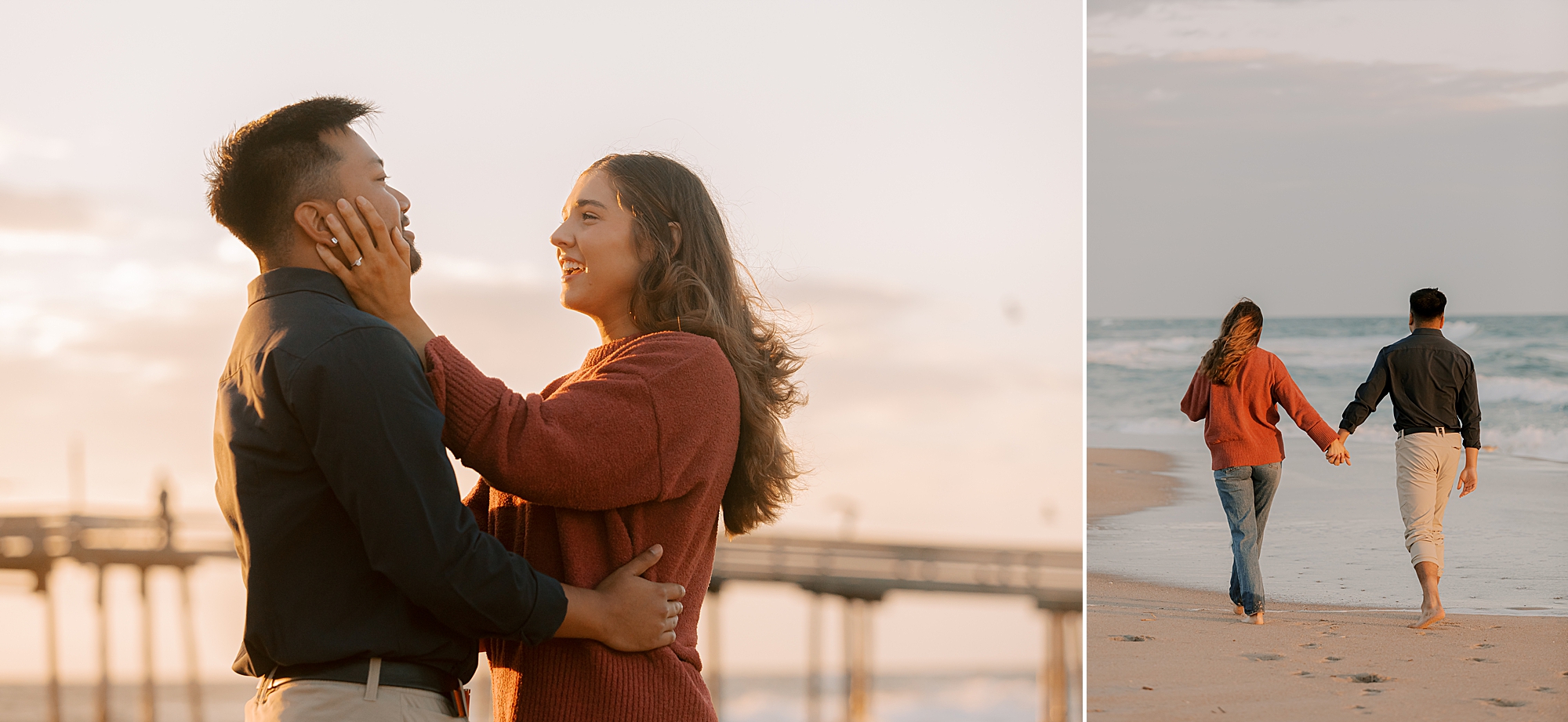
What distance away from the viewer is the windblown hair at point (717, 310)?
71.5 inches

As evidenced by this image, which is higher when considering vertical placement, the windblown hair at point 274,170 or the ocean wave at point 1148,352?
the windblown hair at point 274,170

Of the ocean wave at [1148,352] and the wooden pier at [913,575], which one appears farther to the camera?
the ocean wave at [1148,352]

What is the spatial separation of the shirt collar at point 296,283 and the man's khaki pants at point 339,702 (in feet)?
1.54

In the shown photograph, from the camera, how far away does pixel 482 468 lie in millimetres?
1527

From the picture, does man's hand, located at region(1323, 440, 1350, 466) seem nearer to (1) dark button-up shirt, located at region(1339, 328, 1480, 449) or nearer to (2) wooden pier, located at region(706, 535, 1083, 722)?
(1) dark button-up shirt, located at region(1339, 328, 1480, 449)

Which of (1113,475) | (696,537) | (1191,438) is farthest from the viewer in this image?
(1191,438)

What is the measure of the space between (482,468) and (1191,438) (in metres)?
16.1

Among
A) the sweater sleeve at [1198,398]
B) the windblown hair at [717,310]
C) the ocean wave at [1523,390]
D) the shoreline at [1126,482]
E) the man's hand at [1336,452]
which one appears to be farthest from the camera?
the ocean wave at [1523,390]

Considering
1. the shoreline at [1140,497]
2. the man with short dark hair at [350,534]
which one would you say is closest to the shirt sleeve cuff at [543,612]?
the man with short dark hair at [350,534]

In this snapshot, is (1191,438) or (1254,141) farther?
(1254,141)

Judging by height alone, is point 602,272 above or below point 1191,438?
above

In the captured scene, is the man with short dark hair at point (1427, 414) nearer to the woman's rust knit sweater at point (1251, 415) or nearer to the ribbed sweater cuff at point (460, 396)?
the woman's rust knit sweater at point (1251, 415)

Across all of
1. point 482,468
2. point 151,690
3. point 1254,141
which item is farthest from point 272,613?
point 1254,141

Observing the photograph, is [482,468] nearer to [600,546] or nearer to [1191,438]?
[600,546]
